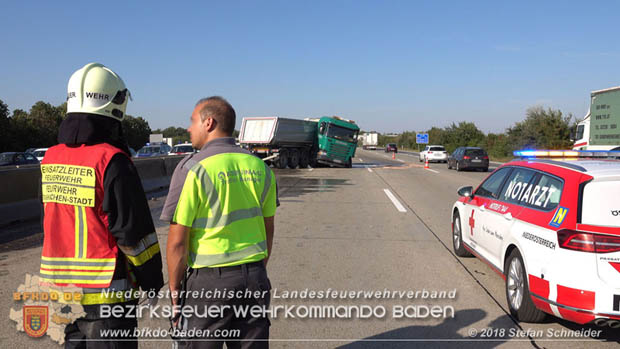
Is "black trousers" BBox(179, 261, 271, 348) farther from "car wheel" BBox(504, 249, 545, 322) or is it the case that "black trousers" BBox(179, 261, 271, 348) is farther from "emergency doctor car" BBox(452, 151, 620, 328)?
"car wheel" BBox(504, 249, 545, 322)

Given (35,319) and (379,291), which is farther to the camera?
(379,291)

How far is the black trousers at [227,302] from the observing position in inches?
94.0

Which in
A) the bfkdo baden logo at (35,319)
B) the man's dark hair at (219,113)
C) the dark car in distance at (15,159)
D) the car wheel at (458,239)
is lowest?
the car wheel at (458,239)

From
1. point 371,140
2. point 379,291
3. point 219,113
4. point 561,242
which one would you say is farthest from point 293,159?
point 371,140

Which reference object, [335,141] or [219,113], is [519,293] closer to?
[219,113]

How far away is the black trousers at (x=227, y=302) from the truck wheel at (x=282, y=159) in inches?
1127

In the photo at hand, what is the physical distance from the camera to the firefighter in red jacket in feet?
7.41

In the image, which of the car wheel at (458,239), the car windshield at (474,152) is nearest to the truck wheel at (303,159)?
the car windshield at (474,152)

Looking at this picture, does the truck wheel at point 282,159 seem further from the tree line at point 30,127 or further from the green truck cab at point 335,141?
the tree line at point 30,127

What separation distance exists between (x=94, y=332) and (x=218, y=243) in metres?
0.70

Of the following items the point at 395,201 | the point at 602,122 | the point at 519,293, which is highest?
the point at 602,122

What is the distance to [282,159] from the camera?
103ft

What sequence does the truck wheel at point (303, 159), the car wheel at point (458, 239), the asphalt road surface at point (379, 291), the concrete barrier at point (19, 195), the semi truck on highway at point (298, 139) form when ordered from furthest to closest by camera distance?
1. the truck wheel at point (303, 159)
2. the semi truck on highway at point (298, 139)
3. the concrete barrier at point (19, 195)
4. the car wheel at point (458, 239)
5. the asphalt road surface at point (379, 291)

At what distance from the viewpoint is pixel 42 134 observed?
47.1 metres
